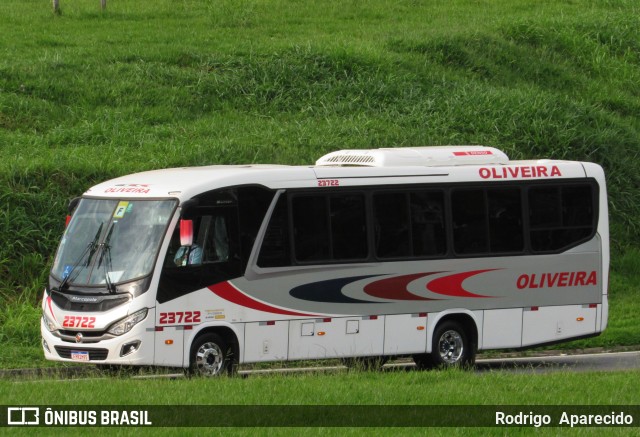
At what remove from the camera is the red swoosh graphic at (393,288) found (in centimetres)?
1725

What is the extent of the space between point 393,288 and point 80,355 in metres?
4.47

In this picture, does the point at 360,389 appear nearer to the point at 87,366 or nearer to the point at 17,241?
the point at 87,366

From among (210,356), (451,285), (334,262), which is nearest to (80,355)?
(210,356)

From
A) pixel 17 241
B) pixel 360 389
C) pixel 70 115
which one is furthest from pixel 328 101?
pixel 360 389

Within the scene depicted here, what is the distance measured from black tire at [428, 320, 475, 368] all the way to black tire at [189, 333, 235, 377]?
10.7ft

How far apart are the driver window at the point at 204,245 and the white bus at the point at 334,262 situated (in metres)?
0.02

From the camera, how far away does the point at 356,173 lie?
57.2ft

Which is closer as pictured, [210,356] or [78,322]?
[78,322]

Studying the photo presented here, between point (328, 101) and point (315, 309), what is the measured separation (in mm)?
Answer: 13055

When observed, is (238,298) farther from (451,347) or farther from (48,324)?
(451,347)

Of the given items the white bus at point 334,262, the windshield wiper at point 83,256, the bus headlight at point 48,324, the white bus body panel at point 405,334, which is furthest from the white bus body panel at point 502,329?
the bus headlight at point 48,324

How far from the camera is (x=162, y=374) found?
626 inches

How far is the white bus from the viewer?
50.9ft

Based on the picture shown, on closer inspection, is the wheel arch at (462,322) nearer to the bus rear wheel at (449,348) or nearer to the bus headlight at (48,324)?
the bus rear wheel at (449,348)
